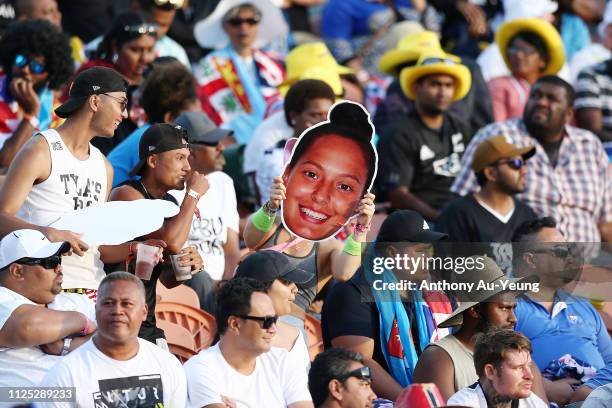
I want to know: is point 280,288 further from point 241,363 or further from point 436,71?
point 436,71

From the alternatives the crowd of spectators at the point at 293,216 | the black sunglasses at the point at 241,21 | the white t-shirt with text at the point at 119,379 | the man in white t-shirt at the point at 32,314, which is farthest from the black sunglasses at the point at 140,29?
the white t-shirt with text at the point at 119,379

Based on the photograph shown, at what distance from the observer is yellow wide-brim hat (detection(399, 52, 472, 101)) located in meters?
11.2

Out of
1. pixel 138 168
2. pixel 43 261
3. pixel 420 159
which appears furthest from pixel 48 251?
pixel 420 159

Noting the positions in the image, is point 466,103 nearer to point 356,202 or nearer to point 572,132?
point 572,132

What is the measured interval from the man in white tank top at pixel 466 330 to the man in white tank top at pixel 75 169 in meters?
1.63

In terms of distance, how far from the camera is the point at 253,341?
21.9 feet

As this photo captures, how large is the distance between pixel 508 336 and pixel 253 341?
122 cm

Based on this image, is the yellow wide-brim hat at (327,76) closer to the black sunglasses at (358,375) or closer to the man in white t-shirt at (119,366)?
the black sunglasses at (358,375)

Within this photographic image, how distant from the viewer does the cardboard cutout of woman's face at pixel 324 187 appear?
749 cm

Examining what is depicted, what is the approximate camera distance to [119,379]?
632 cm

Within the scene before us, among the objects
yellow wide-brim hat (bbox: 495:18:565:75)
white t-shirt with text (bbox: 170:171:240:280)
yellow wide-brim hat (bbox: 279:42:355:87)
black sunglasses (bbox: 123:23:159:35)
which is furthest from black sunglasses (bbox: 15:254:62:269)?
yellow wide-brim hat (bbox: 495:18:565:75)

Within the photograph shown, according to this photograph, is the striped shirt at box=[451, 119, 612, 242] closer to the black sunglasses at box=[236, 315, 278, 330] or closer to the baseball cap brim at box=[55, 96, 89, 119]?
the baseball cap brim at box=[55, 96, 89, 119]

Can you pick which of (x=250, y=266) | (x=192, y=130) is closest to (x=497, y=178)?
(x=192, y=130)

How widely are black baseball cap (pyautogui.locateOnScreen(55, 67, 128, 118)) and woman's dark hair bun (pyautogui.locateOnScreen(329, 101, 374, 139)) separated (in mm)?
1146
